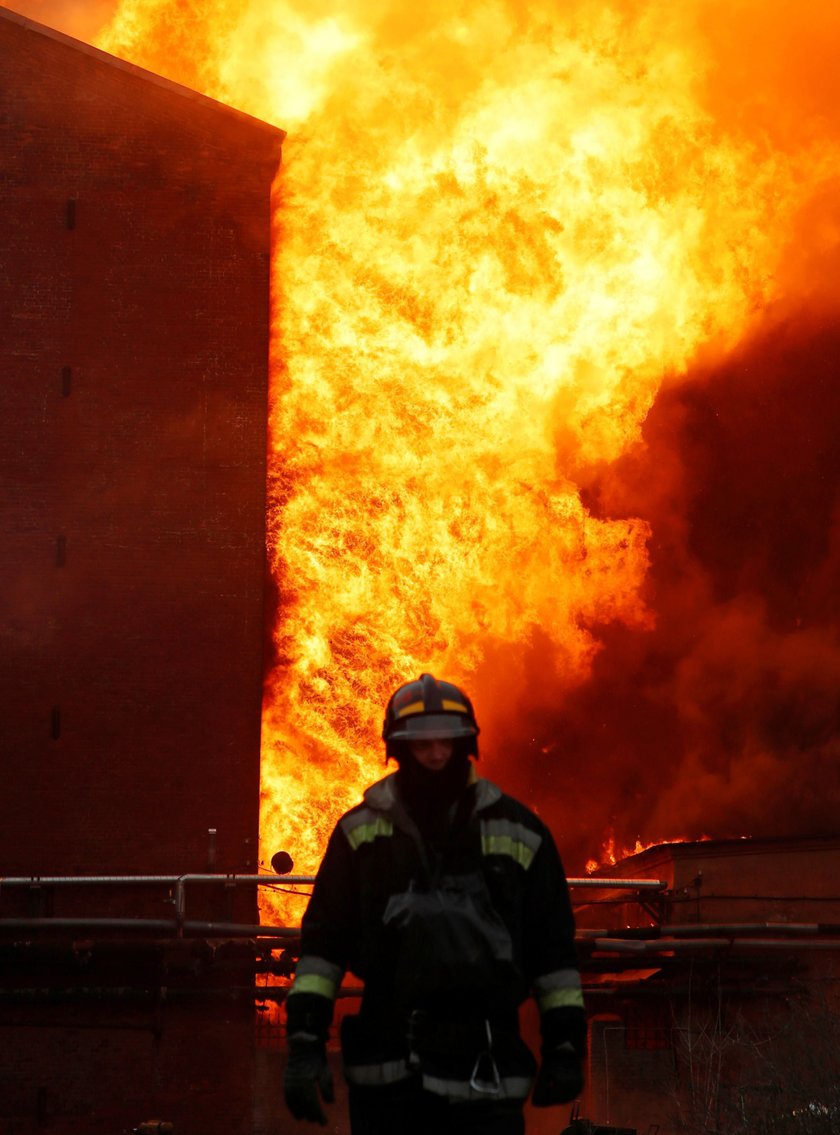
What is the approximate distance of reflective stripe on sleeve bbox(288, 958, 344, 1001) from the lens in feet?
14.2

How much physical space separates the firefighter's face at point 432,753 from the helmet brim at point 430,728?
2cm

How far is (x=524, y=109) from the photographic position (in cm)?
2147

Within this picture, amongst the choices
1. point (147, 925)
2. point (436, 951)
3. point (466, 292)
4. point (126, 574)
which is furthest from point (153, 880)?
point (436, 951)

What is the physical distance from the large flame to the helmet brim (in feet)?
47.9

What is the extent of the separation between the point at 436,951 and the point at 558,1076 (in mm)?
471

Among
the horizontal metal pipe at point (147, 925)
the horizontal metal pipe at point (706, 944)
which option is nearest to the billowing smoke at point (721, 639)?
the horizontal metal pipe at point (706, 944)

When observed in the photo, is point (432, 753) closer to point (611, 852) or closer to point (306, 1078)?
point (306, 1078)

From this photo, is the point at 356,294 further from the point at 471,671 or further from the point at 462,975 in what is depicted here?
the point at 462,975

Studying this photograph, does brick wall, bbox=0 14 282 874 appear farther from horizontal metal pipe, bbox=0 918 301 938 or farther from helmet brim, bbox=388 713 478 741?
helmet brim, bbox=388 713 478 741

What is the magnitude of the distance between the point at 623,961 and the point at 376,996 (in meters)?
13.7

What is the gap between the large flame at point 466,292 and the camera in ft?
64.9

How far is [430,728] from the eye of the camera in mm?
4520

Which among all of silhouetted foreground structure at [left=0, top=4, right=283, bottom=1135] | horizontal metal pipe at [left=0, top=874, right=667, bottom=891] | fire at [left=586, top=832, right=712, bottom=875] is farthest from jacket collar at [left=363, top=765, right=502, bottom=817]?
fire at [left=586, top=832, right=712, bottom=875]

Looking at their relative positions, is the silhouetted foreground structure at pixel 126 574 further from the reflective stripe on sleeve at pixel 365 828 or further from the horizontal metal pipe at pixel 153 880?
the reflective stripe on sleeve at pixel 365 828
